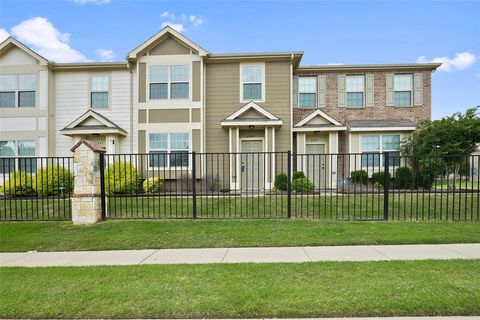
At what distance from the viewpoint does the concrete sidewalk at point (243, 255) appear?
5344mm

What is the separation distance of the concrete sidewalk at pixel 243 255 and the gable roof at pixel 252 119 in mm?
8399

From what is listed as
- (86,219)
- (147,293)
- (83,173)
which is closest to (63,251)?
(86,219)

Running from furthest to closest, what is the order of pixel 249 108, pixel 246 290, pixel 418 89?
pixel 418 89
pixel 249 108
pixel 246 290

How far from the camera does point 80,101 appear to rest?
14969mm

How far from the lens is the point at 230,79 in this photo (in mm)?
14672

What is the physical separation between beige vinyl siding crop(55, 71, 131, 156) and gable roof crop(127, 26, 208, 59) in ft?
4.11

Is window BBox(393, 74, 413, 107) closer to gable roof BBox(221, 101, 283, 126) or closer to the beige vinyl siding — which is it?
gable roof BBox(221, 101, 283, 126)

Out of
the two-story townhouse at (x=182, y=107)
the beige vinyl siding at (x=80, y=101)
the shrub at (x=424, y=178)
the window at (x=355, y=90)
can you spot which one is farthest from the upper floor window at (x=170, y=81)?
the shrub at (x=424, y=178)

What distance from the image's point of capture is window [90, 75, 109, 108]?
49.0 feet

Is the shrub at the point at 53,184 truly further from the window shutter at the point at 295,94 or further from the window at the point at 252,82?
the window shutter at the point at 295,94

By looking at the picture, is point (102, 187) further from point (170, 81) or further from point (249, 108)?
point (249, 108)

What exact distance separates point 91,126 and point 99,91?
1996 mm

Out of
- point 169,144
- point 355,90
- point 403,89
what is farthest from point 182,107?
point 403,89

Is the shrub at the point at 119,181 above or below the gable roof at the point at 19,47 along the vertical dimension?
below
